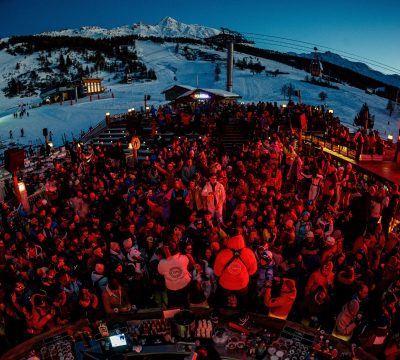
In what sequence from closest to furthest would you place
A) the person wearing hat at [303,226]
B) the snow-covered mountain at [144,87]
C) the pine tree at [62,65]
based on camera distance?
1. the person wearing hat at [303,226]
2. the snow-covered mountain at [144,87]
3. the pine tree at [62,65]

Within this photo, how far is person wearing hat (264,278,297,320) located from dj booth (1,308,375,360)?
32cm

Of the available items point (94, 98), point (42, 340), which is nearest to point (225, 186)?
point (42, 340)

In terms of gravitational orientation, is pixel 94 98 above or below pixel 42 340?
above

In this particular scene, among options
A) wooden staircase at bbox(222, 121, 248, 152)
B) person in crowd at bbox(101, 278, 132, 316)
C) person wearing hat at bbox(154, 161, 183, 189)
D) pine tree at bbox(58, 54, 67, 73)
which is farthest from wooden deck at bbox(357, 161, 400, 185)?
pine tree at bbox(58, 54, 67, 73)

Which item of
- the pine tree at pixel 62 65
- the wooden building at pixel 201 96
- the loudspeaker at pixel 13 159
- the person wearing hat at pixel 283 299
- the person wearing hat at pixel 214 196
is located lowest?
the person wearing hat at pixel 283 299

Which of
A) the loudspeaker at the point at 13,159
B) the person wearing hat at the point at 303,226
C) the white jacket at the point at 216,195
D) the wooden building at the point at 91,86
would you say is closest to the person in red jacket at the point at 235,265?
the person wearing hat at the point at 303,226

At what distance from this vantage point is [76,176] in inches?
458

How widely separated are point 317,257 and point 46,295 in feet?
15.4

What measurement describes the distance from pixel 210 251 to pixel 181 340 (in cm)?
176

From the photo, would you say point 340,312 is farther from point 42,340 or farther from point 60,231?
point 60,231

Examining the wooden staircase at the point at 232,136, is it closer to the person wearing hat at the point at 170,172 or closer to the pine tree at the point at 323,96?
the person wearing hat at the point at 170,172

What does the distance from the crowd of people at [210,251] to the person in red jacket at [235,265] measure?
17 mm

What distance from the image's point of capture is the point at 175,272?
6016 mm

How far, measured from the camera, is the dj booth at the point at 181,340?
4793 mm
